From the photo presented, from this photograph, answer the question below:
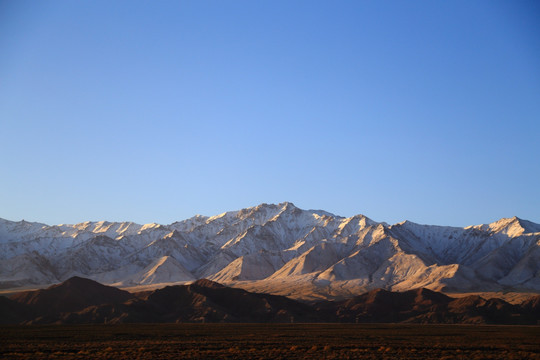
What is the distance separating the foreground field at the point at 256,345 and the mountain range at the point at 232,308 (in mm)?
36167

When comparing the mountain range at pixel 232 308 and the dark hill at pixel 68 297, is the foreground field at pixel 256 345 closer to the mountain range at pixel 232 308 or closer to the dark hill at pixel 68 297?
the mountain range at pixel 232 308

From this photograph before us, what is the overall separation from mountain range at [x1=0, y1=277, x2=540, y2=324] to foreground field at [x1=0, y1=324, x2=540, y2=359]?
36167 millimetres

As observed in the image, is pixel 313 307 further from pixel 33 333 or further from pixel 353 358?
pixel 353 358

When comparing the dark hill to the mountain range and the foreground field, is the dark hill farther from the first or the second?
the foreground field

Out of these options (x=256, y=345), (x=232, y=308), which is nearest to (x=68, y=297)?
(x=232, y=308)

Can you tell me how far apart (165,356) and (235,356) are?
566 centimetres

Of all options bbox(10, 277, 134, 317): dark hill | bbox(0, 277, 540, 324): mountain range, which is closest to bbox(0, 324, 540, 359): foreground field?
bbox(0, 277, 540, 324): mountain range

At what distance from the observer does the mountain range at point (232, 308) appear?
11794 centimetres

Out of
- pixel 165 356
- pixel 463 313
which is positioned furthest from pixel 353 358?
pixel 463 313

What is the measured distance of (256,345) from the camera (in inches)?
2506

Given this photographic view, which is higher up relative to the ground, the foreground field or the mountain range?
the mountain range

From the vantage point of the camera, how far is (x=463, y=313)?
12662 cm

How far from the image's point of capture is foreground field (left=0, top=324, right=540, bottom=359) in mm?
54438

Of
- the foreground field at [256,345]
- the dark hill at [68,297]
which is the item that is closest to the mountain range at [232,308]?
the dark hill at [68,297]
